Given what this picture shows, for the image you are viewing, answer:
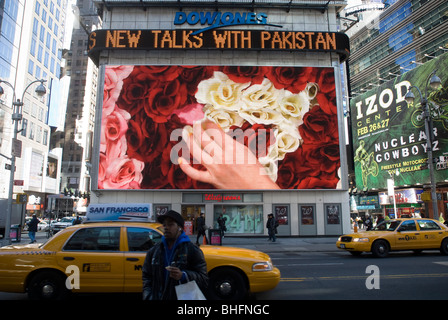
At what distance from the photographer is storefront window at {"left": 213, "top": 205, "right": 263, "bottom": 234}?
25.0 meters

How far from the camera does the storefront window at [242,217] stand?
25016 millimetres

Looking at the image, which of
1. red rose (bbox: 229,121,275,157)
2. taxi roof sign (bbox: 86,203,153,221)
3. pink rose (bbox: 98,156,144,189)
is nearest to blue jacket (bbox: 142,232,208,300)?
taxi roof sign (bbox: 86,203,153,221)

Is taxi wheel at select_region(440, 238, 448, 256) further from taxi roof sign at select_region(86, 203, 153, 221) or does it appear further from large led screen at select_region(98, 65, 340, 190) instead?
large led screen at select_region(98, 65, 340, 190)

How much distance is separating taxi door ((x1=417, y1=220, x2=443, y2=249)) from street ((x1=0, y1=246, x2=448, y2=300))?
1963 mm

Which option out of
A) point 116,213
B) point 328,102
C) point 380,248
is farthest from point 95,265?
point 328,102

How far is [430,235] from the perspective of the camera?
1299 centimetres

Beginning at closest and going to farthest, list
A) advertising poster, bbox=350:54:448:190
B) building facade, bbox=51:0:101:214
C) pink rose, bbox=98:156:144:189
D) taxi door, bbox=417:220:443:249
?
1. taxi door, bbox=417:220:443:249
2. pink rose, bbox=98:156:144:189
3. advertising poster, bbox=350:54:448:190
4. building facade, bbox=51:0:101:214

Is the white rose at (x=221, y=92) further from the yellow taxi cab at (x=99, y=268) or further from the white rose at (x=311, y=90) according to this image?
the yellow taxi cab at (x=99, y=268)

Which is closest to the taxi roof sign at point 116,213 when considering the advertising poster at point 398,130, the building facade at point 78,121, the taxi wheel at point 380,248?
the taxi wheel at point 380,248

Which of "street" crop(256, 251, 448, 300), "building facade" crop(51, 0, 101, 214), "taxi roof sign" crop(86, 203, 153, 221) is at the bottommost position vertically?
"street" crop(256, 251, 448, 300)

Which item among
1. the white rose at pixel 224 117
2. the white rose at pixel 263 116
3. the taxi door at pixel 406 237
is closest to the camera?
the taxi door at pixel 406 237

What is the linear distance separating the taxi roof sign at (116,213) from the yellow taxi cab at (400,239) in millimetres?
7950

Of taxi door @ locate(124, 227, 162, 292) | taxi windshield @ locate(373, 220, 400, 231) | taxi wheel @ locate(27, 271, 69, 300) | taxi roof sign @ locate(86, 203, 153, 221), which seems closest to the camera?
taxi wheel @ locate(27, 271, 69, 300)

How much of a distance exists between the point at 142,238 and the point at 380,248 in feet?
32.5
